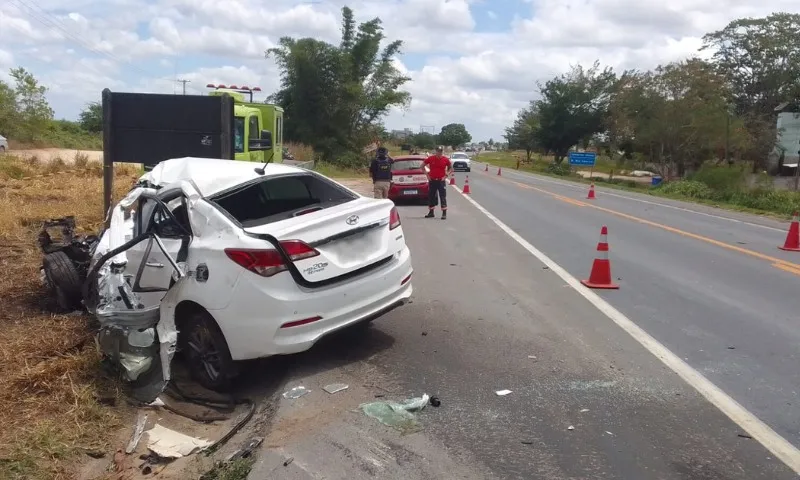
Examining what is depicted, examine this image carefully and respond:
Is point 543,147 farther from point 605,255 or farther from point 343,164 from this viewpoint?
point 605,255

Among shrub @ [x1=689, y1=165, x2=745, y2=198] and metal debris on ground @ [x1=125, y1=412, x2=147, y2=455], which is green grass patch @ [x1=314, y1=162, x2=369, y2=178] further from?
metal debris on ground @ [x1=125, y1=412, x2=147, y2=455]

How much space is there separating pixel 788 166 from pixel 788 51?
27.8 feet

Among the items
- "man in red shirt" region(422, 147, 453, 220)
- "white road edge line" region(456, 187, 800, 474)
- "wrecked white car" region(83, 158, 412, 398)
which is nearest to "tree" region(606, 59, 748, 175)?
"man in red shirt" region(422, 147, 453, 220)

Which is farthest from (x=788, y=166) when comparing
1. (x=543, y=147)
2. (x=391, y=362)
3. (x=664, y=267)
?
(x=391, y=362)

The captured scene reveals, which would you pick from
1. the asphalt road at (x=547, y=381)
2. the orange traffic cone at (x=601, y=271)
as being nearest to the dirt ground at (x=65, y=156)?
the asphalt road at (x=547, y=381)

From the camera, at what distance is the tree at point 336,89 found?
145ft

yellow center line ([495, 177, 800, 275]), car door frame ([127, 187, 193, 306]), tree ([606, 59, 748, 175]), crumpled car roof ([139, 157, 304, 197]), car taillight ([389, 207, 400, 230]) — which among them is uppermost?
tree ([606, 59, 748, 175])

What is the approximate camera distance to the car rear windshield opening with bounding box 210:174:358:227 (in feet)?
19.9

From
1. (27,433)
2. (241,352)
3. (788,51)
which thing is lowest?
(27,433)

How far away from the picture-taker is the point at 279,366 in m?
5.93

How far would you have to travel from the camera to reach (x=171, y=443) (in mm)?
4855

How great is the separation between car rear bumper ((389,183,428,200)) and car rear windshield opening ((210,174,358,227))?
1408 cm

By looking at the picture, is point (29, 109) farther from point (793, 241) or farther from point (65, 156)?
point (793, 241)

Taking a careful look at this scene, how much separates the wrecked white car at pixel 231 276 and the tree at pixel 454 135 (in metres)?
148
